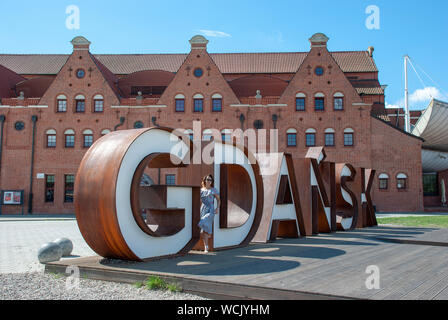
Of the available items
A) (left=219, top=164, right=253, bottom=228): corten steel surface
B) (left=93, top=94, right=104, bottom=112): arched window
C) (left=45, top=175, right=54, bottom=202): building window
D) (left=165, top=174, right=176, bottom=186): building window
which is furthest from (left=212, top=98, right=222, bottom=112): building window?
(left=219, top=164, right=253, bottom=228): corten steel surface

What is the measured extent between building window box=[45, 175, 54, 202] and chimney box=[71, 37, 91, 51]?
10347 millimetres

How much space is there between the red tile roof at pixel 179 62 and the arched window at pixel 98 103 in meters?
9.15

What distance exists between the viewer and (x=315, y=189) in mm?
13984

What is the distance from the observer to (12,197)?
32625 millimetres

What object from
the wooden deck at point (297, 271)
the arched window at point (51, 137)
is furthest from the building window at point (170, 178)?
the wooden deck at point (297, 271)

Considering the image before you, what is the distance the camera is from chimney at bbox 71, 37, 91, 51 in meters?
34.2

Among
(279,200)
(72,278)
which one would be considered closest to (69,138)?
(279,200)

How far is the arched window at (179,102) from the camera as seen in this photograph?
3366 centimetres

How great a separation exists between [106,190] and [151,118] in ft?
87.1

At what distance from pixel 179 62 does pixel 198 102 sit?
12.2 meters

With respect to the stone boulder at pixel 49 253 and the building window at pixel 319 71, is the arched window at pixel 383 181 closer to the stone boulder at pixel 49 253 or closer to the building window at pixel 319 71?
the building window at pixel 319 71

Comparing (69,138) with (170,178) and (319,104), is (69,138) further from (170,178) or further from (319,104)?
(319,104)

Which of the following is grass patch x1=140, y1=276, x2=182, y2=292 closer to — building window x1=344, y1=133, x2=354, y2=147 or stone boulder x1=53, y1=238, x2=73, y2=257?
stone boulder x1=53, y1=238, x2=73, y2=257
